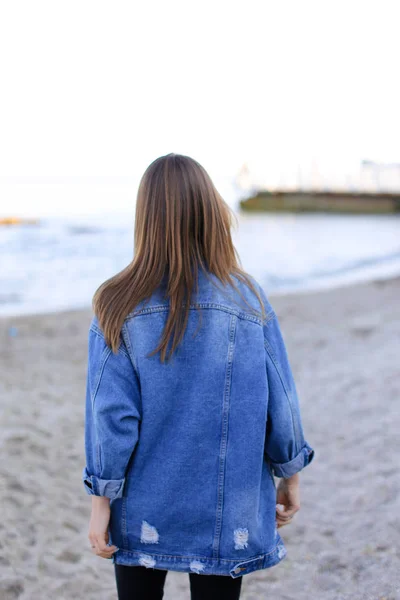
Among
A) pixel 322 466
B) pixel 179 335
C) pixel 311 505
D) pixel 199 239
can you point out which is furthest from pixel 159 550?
pixel 322 466

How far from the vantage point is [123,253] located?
75.0ft

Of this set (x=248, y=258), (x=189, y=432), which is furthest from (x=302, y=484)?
(x=248, y=258)

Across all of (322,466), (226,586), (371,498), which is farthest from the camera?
(322,466)

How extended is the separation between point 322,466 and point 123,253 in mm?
19229

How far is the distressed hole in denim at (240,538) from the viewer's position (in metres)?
1.52

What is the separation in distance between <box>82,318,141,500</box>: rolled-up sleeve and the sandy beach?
1595 millimetres

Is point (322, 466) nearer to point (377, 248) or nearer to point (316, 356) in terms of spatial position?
point (316, 356)

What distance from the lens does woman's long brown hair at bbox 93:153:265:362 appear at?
1474 mm

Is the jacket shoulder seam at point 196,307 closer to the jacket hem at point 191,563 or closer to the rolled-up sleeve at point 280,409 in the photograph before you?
the rolled-up sleeve at point 280,409

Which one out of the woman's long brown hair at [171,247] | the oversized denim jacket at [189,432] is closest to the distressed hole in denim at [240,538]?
the oversized denim jacket at [189,432]

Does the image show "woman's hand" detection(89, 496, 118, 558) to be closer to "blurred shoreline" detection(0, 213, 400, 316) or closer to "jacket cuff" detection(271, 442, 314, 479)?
"jacket cuff" detection(271, 442, 314, 479)

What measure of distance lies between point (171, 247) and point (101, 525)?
72cm

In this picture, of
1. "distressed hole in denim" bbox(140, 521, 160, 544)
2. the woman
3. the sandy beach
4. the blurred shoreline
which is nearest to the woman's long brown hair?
the woman

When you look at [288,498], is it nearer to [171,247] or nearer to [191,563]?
[191,563]
